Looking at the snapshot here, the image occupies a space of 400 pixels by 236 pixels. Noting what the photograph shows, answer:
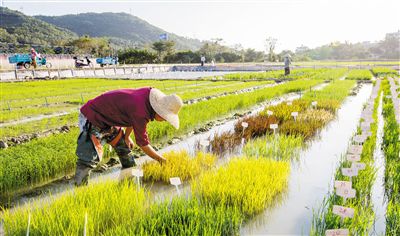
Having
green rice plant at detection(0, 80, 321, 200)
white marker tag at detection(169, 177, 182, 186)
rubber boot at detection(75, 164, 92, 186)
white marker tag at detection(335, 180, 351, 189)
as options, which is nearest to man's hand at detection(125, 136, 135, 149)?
rubber boot at detection(75, 164, 92, 186)

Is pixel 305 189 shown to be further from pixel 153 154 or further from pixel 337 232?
pixel 153 154

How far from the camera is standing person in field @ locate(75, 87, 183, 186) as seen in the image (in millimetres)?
2562

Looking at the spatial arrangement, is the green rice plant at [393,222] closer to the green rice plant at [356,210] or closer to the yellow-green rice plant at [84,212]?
the green rice plant at [356,210]

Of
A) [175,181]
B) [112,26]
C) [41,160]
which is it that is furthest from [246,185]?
[112,26]

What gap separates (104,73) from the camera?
865 inches

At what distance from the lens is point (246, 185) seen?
252 cm

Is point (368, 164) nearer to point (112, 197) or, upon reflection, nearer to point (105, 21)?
point (112, 197)

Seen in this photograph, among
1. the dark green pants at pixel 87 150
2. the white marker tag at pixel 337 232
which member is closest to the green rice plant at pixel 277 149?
the dark green pants at pixel 87 150

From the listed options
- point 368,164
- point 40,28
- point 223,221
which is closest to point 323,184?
point 368,164

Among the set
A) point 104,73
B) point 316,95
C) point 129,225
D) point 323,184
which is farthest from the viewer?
point 104,73

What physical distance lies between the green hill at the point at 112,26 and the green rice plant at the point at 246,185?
2941 inches

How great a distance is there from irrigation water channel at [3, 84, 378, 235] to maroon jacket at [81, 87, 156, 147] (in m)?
0.48

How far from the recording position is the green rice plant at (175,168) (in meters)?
2.99

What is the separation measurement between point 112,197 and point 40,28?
169 ft
